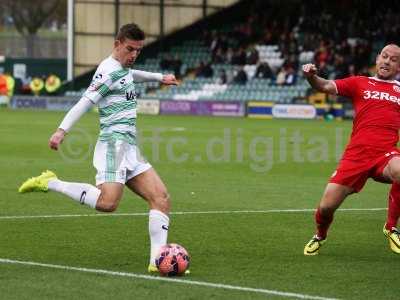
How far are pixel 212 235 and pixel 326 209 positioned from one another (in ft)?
6.07

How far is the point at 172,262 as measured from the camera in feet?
30.1

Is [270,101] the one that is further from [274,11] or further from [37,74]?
[37,74]

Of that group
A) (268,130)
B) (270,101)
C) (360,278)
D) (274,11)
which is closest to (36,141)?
(268,130)

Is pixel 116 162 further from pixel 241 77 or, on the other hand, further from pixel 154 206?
pixel 241 77

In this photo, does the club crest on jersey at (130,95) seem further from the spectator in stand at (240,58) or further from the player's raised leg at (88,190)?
the spectator in stand at (240,58)

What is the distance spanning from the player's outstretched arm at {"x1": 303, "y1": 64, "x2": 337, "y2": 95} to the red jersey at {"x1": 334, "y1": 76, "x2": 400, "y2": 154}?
11 centimetres

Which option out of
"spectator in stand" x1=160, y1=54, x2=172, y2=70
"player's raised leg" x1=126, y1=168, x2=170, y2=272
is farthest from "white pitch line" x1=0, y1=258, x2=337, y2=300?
"spectator in stand" x1=160, y1=54, x2=172, y2=70

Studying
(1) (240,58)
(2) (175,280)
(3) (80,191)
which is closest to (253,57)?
(1) (240,58)

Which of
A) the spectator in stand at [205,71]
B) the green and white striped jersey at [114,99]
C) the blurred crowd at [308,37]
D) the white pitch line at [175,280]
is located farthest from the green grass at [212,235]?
the spectator in stand at [205,71]

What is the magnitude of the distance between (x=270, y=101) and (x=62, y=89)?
1329 cm

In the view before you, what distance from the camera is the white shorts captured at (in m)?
9.64

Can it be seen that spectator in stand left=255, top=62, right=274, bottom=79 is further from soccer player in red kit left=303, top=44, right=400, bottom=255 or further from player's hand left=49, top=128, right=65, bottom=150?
player's hand left=49, top=128, right=65, bottom=150

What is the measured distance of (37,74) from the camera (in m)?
55.8

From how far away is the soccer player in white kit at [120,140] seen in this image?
9.59 m
